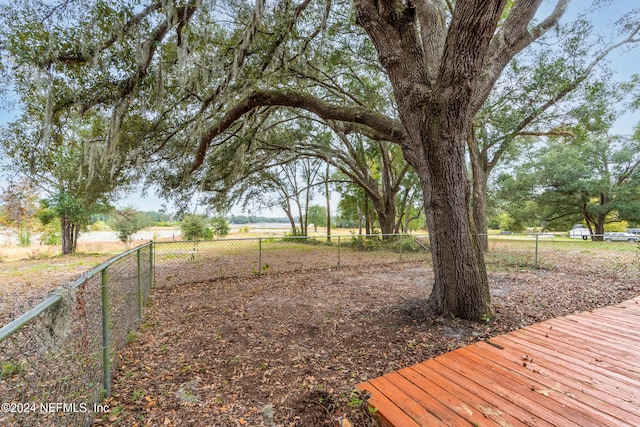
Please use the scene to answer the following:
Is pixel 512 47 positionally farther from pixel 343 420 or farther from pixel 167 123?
pixel 167 123

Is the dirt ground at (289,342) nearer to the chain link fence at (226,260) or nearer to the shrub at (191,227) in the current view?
the chain link fence at (226,260)

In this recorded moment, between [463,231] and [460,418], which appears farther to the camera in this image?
[463,231]

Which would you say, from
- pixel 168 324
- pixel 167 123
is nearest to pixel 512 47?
pixel 168 324

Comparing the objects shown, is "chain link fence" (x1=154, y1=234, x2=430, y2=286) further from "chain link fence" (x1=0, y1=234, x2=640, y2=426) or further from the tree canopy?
the tree canopy

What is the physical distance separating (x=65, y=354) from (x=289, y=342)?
191 centimetres

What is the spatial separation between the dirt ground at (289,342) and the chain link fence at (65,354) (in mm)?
227

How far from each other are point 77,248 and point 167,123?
11.5 metres

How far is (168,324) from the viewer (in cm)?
361

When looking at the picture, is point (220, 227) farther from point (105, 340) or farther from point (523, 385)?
point (523, 385)

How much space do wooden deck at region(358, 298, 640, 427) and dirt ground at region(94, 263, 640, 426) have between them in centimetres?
35

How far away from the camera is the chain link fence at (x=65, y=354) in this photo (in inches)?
51.6

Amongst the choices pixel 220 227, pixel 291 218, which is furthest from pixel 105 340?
pixel 220 227

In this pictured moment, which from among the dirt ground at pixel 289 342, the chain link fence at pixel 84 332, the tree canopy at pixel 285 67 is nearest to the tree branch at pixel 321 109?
the tree canopy at pixel 285 67

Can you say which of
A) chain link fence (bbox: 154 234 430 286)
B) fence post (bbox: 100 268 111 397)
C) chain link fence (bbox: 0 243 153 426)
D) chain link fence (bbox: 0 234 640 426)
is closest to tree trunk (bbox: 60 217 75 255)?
chain link fence (bbox: 154 234 430 286)
